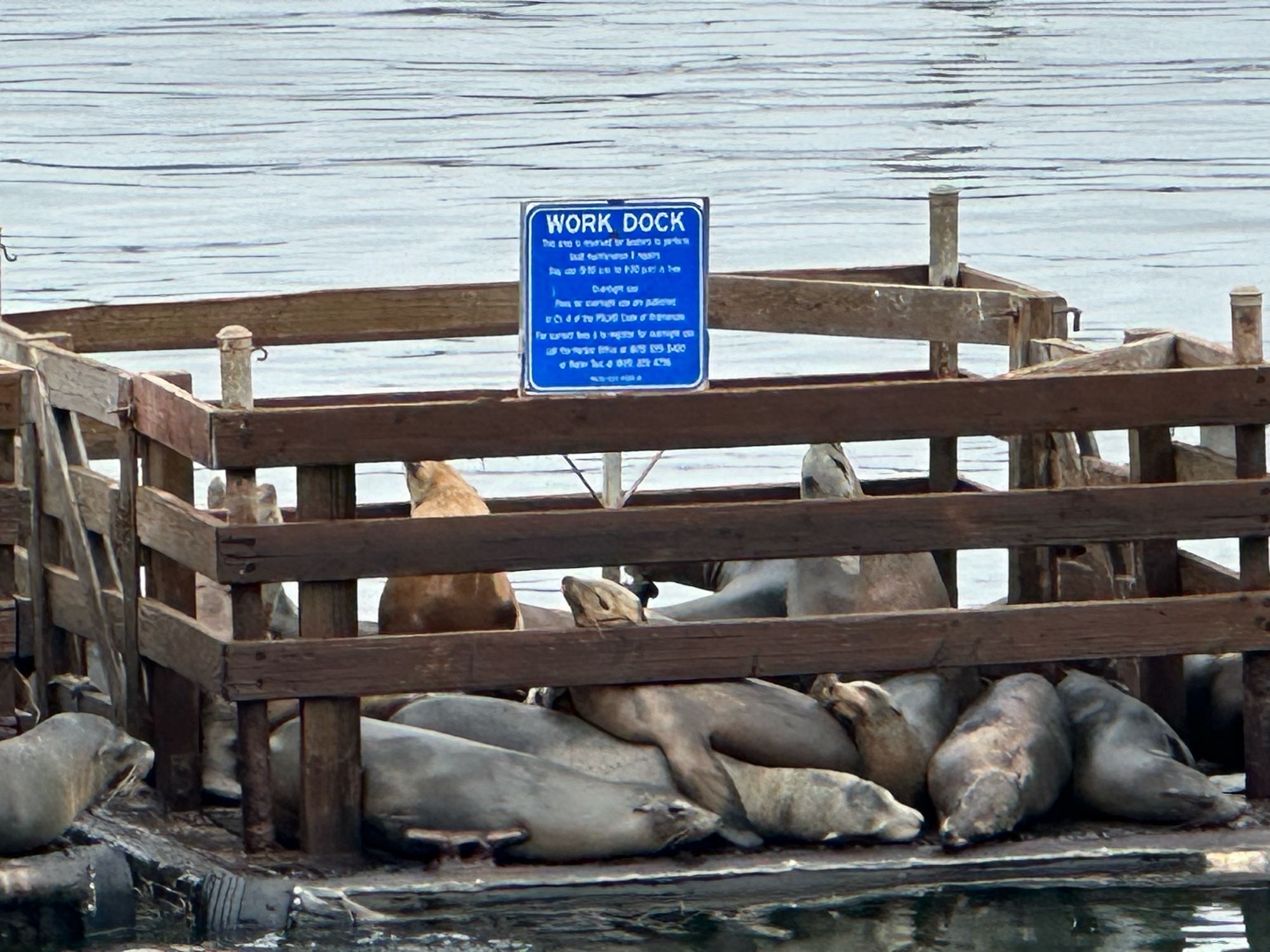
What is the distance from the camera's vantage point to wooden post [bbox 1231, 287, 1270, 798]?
6.54 m

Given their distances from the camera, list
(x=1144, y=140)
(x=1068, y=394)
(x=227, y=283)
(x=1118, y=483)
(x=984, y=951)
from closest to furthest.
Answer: (x=984, y=951), (x=1068, y=394), (x=1118, y=483), (x=227, y=283), (x=1144, y=140)

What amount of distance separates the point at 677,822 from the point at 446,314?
3002mm

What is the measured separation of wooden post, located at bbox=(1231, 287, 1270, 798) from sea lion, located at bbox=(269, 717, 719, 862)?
1.58 meters

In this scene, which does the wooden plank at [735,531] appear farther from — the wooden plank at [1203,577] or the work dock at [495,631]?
the wooden plank at [1203,577]

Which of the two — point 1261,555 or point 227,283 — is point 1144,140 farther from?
point 1261,555

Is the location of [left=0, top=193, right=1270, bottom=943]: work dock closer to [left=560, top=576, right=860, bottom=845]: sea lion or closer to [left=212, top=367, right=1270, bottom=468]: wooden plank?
[left=212, top=367, right=1270, bottom=468]: wooden plank

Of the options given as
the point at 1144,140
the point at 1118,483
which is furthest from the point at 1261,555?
→ the point at 1144,140

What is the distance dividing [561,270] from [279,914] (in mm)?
1958

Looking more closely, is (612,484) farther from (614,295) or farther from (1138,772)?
(1138,772)

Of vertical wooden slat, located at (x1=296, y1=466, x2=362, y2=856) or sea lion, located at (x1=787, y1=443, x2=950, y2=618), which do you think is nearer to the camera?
vertical wooden slat, located at (x1=296, y1=466, x2=362, y2=856)

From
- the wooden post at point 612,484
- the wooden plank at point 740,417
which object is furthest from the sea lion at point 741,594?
the wooden plank at point 740,417

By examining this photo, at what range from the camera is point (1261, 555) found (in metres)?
6.58

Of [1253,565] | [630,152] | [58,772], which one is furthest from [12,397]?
[630,152]

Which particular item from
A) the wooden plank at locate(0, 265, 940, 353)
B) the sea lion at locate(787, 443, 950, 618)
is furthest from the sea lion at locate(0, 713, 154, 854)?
the wooden plank at locate(0, 265, 940, 353)
